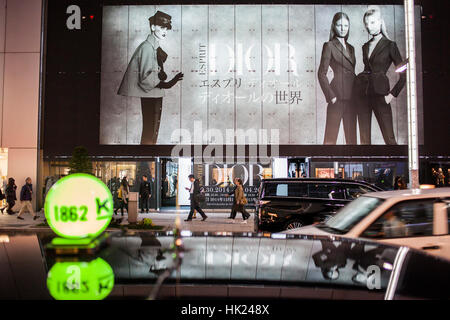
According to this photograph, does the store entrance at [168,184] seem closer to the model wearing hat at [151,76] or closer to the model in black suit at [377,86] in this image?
the model wearing hat at [151,76]

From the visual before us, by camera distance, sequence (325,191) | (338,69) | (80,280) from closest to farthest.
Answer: (80,280), (325,191), (338,69)

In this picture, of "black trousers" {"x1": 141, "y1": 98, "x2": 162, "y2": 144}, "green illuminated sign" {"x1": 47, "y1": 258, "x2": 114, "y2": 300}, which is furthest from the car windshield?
"black trousers" {"x1": 141, "y1": 98, "x2": 162, "y2": 144}

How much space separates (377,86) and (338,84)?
199 cm

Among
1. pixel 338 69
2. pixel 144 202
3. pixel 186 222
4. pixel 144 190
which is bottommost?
pixel 186 222

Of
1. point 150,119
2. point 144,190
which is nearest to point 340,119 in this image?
point 150,119

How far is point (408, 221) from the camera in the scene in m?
4.78

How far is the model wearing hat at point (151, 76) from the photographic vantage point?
17078 mm

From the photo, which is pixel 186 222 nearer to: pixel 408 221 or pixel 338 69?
pixel 408 221

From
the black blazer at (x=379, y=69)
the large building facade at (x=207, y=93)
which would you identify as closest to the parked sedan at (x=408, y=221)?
the large building facade at (x=207, y=93)

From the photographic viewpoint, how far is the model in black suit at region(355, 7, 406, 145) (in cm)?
1686

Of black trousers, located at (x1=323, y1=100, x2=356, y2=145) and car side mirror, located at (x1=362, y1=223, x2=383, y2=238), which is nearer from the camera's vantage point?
car side mirror, located at (x1=362, y1=223, x2=383, y2=238)

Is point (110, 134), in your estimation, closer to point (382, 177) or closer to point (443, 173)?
point (382, 177)

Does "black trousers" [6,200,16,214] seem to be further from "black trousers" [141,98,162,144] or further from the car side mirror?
the car side mirror

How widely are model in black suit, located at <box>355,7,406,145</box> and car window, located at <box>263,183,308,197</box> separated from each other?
351 inches
